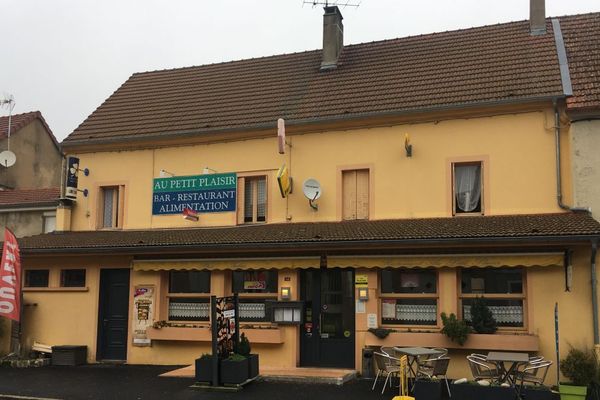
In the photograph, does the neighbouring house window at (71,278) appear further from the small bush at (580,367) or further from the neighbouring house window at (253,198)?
the small bush at (580,367)

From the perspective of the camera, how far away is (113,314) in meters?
15.9

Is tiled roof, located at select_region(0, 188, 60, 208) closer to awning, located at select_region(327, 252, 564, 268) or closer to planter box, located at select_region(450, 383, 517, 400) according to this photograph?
awning, located at select_region(327, 252, 564, 268)

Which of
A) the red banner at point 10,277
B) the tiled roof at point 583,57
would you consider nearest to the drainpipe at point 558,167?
the tiled roof at point 583,57

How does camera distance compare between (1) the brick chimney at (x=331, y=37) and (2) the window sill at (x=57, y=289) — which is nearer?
(2) the window sill at (x=57, y=289)

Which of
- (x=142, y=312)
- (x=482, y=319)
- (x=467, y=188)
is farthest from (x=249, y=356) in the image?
(x=467, y=188)

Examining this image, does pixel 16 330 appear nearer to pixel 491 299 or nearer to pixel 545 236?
pixel 491 299

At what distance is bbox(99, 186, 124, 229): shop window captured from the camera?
17.0m

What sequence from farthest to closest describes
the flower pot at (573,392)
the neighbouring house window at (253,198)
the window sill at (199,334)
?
the neighbouring house window at (253,198) < the window sill at (199,334) < the flower pot at (573,392)

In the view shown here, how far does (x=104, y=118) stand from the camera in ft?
60.2

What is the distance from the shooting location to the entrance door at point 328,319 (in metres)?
13.8

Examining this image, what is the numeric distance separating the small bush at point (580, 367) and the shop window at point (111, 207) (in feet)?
37.6

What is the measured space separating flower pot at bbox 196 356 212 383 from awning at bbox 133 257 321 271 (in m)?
2.93

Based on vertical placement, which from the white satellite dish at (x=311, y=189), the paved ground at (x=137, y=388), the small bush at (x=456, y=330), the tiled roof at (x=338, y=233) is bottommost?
the paved ground at (x=137, y=388)

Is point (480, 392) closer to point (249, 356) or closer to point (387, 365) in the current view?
point (387, 365)
